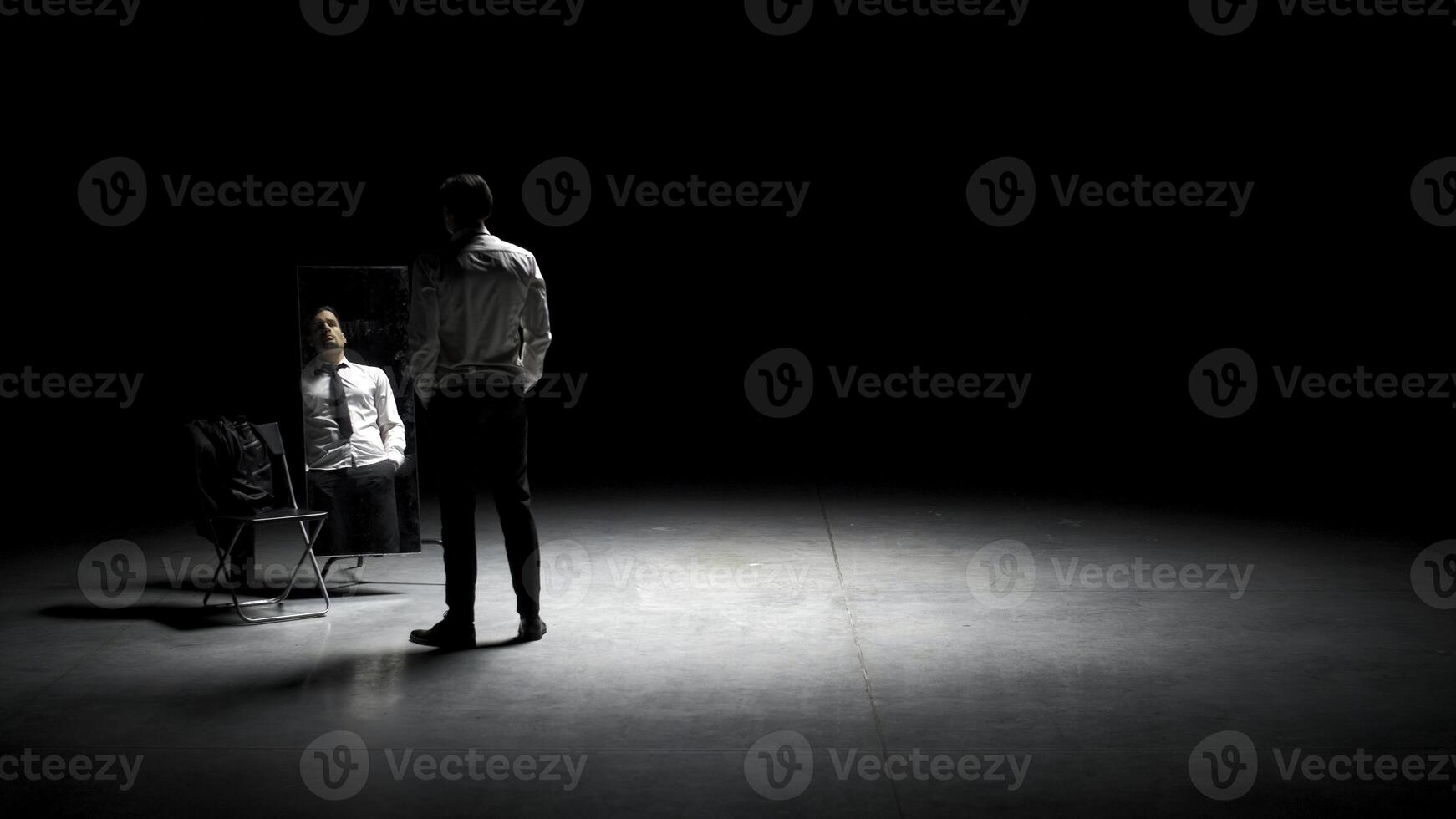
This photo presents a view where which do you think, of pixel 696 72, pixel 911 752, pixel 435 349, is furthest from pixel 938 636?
pixel 696 72

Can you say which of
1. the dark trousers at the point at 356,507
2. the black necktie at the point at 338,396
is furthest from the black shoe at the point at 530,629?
the black necktie at the point at 338,396

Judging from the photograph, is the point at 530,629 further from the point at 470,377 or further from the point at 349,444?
the point at 349,444

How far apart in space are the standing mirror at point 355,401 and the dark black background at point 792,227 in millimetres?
3058

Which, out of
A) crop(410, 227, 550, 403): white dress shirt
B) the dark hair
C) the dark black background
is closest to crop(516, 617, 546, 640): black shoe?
crop(410, 227, 550, 403): white dress shirt

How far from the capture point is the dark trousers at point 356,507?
4.93 meters

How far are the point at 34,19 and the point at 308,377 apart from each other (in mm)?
5560

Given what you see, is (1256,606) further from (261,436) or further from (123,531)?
(123,531)

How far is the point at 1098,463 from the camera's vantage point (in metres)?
8.30

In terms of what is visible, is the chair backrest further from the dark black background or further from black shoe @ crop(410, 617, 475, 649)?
the dark black background

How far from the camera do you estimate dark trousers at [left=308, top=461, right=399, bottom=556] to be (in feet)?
16.2

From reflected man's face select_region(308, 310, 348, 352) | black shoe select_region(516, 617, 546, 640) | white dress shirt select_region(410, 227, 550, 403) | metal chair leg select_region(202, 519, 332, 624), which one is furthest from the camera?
reflected man's face select_region(308, 310, 348, 352)

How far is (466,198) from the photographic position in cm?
411

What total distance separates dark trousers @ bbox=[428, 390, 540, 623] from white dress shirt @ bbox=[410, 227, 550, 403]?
103 millimetres

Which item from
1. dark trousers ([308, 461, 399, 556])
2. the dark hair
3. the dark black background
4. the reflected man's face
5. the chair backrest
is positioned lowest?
dark trousers ([308, 461, 399, 556])
